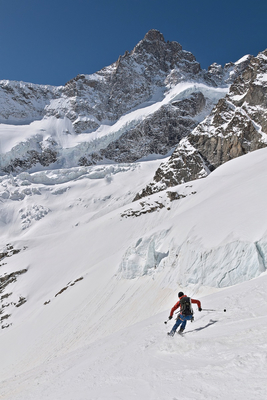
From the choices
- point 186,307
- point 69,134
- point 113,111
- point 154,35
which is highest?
point 154,35

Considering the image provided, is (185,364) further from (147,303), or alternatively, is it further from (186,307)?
(147,303)

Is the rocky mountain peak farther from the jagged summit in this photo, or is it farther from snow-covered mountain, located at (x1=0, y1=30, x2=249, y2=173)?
snow-covered mountain, located at (x1=0, y1=30, x2=249, y2=173)

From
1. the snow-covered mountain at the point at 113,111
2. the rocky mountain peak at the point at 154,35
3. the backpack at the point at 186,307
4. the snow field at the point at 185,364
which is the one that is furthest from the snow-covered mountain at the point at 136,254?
the rocky mountain peak at the point at 154,35

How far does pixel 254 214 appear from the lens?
1503 cm

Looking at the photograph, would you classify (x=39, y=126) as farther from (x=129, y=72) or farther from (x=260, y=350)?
(x=260, y=350)

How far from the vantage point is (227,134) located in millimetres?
67625

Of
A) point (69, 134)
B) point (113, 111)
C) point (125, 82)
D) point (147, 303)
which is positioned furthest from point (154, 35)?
point (147, 303)

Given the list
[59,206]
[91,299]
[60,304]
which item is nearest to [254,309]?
[91,299]

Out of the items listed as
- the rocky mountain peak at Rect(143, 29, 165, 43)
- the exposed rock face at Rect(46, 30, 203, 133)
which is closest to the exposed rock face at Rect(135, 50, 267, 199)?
the exposed rock face at Rect(46, 30, 203, 133)

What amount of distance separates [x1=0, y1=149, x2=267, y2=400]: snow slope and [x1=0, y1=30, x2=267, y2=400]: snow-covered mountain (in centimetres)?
6

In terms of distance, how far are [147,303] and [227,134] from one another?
57900 millimetres

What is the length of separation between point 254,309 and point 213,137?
6853 centimetres

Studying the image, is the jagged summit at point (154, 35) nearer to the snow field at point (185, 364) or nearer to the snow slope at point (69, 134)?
the snow slope at point (69, 134)

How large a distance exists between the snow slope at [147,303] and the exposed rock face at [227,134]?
18211mm
